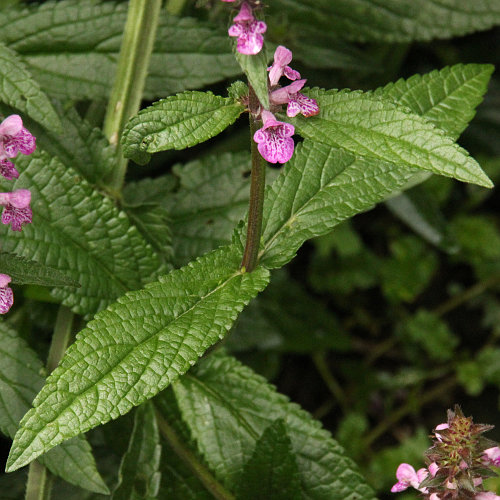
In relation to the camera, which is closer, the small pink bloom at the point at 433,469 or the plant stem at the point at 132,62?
the small pink bloom at the point at 433,469

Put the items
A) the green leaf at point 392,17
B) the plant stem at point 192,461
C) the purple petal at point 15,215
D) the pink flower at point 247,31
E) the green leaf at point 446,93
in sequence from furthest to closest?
1. the green leaf at point 392,17
2. the plant stem at point 192,461
3. the green leaf at point 446,93
4. the purple petal at point 15,215
5. the pink flower at point 247,31

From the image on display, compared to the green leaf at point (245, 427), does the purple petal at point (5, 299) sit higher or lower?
higher

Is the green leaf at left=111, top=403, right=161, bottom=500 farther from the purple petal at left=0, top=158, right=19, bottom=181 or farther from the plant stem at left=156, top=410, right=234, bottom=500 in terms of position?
the purple petal at left=0, top=158, right=19, bottom=181

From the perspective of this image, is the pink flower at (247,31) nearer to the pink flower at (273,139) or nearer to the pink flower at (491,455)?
the pink flower at (273,139)

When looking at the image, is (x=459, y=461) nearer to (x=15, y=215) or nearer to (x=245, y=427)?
(x=245, y=427)

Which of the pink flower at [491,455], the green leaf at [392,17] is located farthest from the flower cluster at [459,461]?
the green leaf at [392,17]
